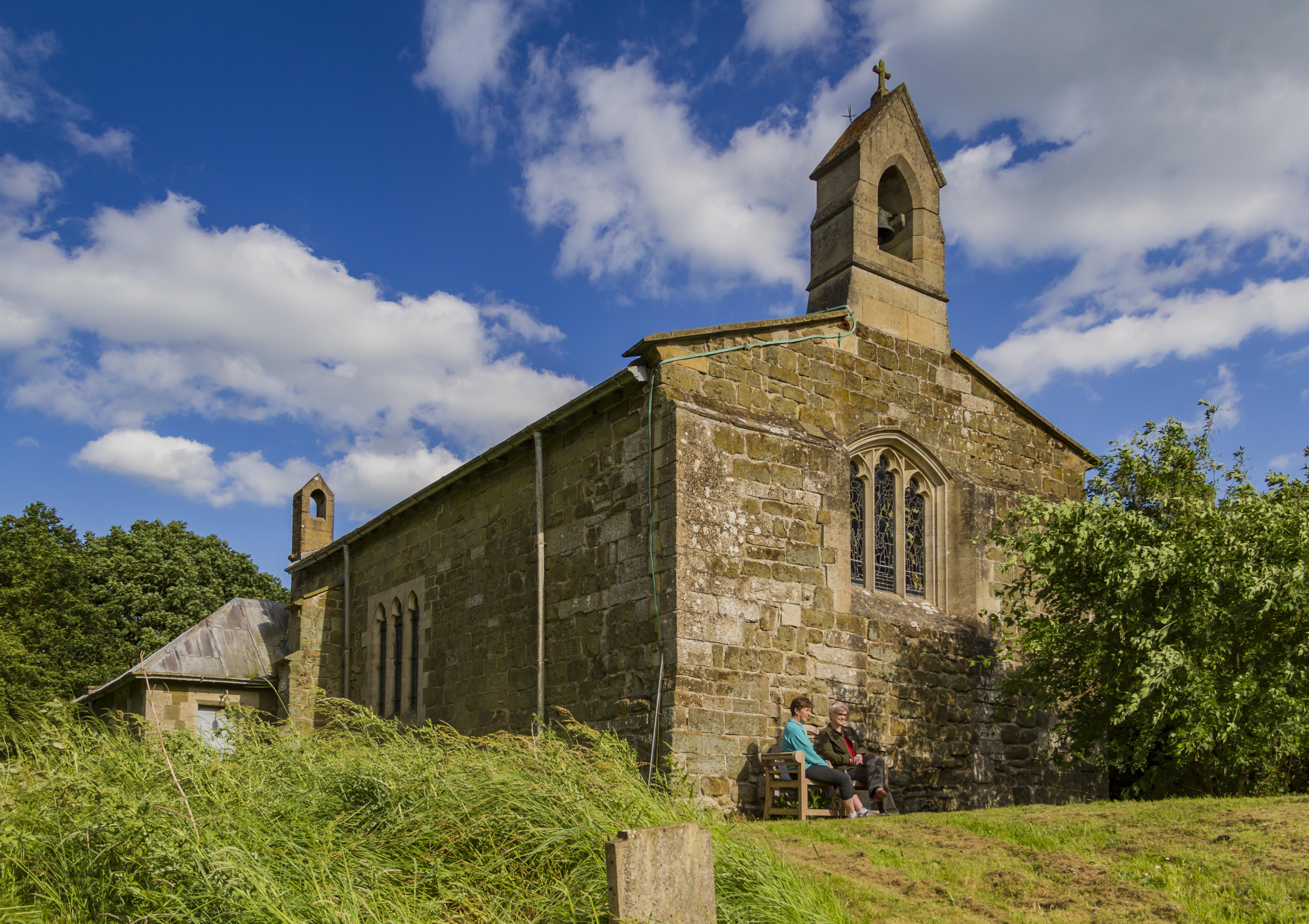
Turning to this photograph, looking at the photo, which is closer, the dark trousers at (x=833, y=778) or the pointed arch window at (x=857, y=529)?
the dark trousers at (x=833, y=778)

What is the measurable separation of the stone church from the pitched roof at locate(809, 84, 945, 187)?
5 cm

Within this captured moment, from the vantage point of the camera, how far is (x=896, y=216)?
13633mm

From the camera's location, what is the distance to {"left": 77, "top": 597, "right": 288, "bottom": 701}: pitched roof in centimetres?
1953

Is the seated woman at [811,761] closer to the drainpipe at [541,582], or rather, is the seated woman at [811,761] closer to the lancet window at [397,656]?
the drainpipe at [541,582]

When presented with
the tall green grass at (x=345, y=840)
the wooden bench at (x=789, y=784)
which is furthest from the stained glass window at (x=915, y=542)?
the tall green grass at (x=345, y=840)

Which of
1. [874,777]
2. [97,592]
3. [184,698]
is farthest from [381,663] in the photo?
[97,592]

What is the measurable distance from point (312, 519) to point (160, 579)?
14.5 meters

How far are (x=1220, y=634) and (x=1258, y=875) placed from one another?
387 centimetres

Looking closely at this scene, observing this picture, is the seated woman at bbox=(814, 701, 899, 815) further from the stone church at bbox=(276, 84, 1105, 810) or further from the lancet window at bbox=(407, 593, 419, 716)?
the lancet window at bbox=(407, 593, 419, 716)

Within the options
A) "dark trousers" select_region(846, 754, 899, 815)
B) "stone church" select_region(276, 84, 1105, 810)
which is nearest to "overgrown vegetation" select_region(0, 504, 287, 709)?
"stone church" select_region(276, 84, 1105, 810)

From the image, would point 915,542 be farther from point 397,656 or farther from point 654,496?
point 397,656

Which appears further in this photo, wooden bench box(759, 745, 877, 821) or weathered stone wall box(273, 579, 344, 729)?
weathered stone wall box(273, 579, 344, 729)

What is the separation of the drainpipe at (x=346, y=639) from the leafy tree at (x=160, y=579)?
55.3 ft

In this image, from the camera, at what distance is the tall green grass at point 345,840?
17.2 ft
